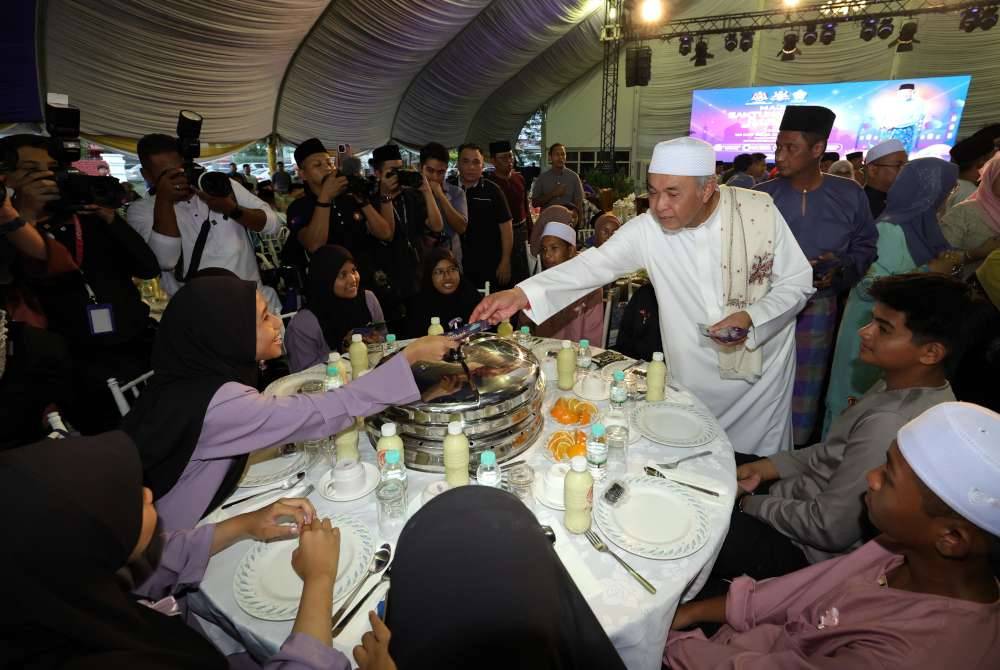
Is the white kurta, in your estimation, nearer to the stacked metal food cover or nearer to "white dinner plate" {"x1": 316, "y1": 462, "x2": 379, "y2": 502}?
the stacked metal food cover

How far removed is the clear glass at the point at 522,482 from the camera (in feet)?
5.19

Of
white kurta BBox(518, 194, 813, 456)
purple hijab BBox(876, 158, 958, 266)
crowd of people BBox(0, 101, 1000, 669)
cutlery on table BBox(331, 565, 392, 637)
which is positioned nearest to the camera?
crowd of people BBox(0, 101, 1000, 669)

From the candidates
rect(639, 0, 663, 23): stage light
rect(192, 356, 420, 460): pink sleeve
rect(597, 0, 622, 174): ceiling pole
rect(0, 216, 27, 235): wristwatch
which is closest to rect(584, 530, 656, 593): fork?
rect(192, 356, 420, 460): pink sleeve

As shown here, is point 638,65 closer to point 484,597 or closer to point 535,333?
point 535,333

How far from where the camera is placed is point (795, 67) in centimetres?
1459

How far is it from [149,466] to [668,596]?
150 cm

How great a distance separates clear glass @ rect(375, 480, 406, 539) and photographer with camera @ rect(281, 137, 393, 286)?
2489mm

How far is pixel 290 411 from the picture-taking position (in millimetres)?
1608

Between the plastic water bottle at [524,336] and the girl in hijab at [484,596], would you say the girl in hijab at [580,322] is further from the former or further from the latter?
the girl in hijab at [484,596]

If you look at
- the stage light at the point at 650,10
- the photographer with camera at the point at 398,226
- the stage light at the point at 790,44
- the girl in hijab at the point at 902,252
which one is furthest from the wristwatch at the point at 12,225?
the stage light at the point at 790,44

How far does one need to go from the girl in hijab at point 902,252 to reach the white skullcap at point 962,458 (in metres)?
2.57

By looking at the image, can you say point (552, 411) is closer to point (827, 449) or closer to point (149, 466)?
point (827, 449)

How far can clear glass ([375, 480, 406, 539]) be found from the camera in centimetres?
145

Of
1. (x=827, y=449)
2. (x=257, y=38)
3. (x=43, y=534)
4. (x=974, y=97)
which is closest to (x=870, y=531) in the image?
(x=827, y=449)
